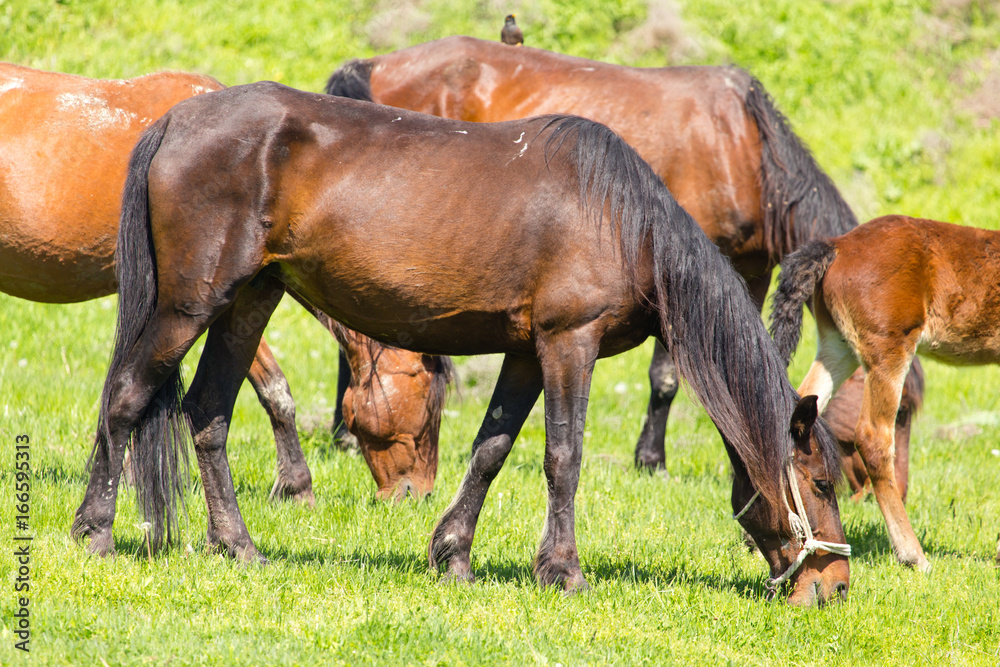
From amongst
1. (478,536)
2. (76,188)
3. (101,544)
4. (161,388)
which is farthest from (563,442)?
(76,188)

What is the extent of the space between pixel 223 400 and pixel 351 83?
3339 millimetres

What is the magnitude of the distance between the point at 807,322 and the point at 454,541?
325 inches

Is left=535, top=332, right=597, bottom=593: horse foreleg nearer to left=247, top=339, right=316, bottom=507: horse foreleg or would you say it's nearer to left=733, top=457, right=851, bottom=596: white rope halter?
left=733, top=457, right=851, bottom=596: white rope halter

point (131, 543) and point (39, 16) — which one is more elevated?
point (39, 16)

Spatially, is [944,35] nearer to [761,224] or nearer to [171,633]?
[761,224]

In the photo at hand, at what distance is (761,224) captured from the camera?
7.10 meters

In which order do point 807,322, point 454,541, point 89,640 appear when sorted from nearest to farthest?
point 89,640, point 454,541, point 807,322

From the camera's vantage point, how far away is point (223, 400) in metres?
4.38

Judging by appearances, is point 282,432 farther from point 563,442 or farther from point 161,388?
point 563,442

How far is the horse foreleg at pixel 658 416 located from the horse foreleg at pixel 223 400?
3.60 meters

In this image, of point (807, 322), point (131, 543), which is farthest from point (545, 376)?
point (807, 322)

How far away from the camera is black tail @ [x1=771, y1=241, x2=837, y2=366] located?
5.43 metres

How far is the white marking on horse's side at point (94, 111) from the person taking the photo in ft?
17.4

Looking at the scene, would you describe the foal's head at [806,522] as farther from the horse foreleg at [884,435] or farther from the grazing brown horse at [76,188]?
the grazing brown horse at [76,188]
